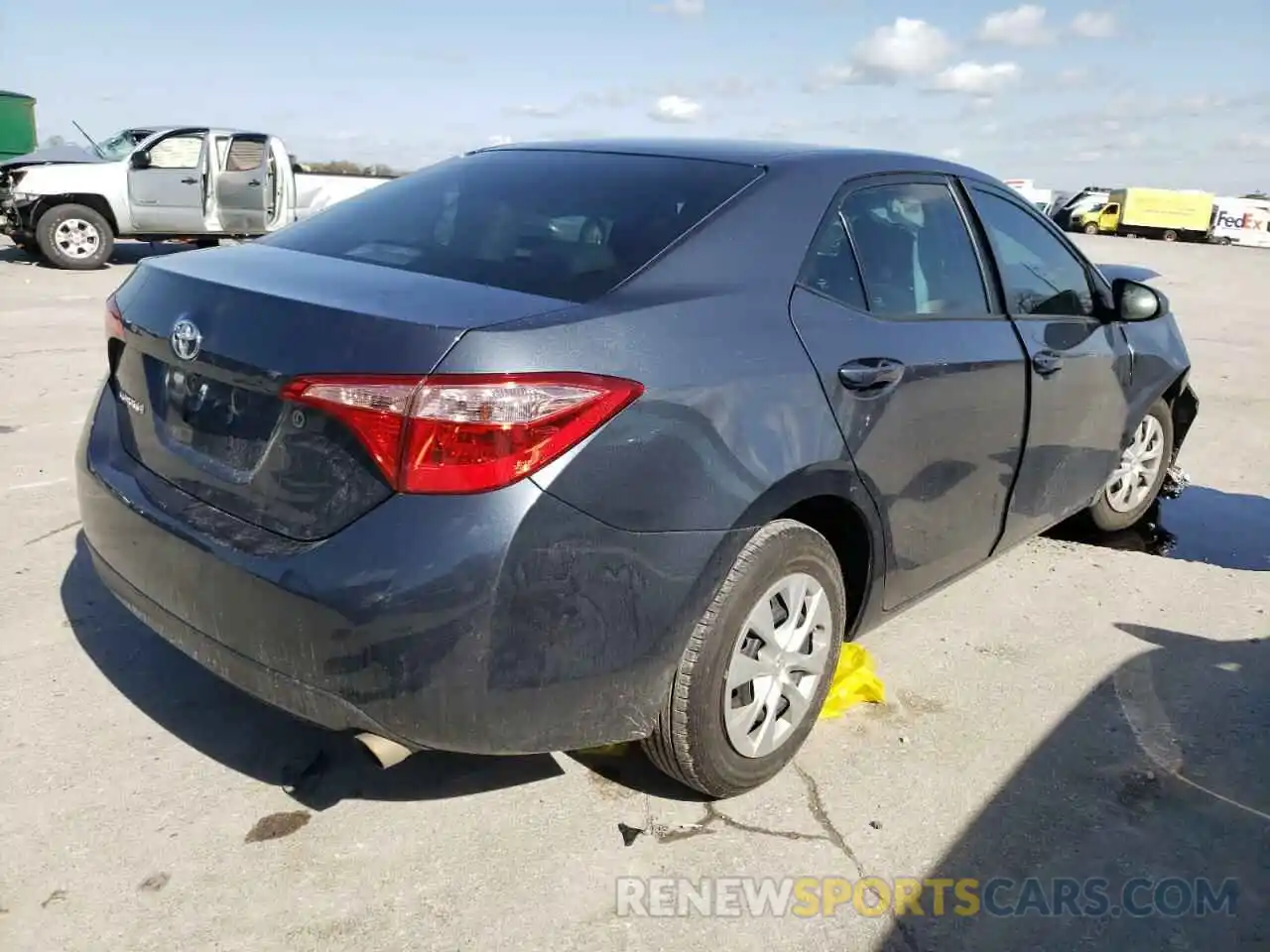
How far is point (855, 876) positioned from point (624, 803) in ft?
2.02

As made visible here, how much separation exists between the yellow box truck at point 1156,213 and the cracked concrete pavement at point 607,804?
2205 inches

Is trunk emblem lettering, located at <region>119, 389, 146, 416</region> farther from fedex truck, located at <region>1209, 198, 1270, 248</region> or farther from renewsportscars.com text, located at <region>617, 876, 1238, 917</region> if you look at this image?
fedex truck, located at <region>1209, 198, 1270, 248</region>

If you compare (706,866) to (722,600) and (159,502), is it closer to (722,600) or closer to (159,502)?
(722,600)

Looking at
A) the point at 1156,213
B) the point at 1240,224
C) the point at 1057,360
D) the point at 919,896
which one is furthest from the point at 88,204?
the point at 1240,224

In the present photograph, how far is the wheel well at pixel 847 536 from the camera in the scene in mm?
2699

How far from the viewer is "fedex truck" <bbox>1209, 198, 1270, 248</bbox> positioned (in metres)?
54.3

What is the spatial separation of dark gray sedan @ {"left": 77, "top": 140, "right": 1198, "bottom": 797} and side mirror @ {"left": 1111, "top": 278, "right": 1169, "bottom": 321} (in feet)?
3.25

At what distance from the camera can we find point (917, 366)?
114 inches

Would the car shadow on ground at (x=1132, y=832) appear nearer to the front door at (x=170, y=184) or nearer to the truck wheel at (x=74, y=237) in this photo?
the front door at (x=170, y=184)

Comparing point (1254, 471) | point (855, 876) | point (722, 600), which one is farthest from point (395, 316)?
point (1254, 471)

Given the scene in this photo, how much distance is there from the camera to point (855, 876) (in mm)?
2445

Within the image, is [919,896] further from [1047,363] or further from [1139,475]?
[1139,475]

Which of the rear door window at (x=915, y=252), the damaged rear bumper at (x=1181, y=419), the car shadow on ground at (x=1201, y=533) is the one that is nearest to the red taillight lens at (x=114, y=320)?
the rear door window at (x=915, y=252)

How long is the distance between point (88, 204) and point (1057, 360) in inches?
540
